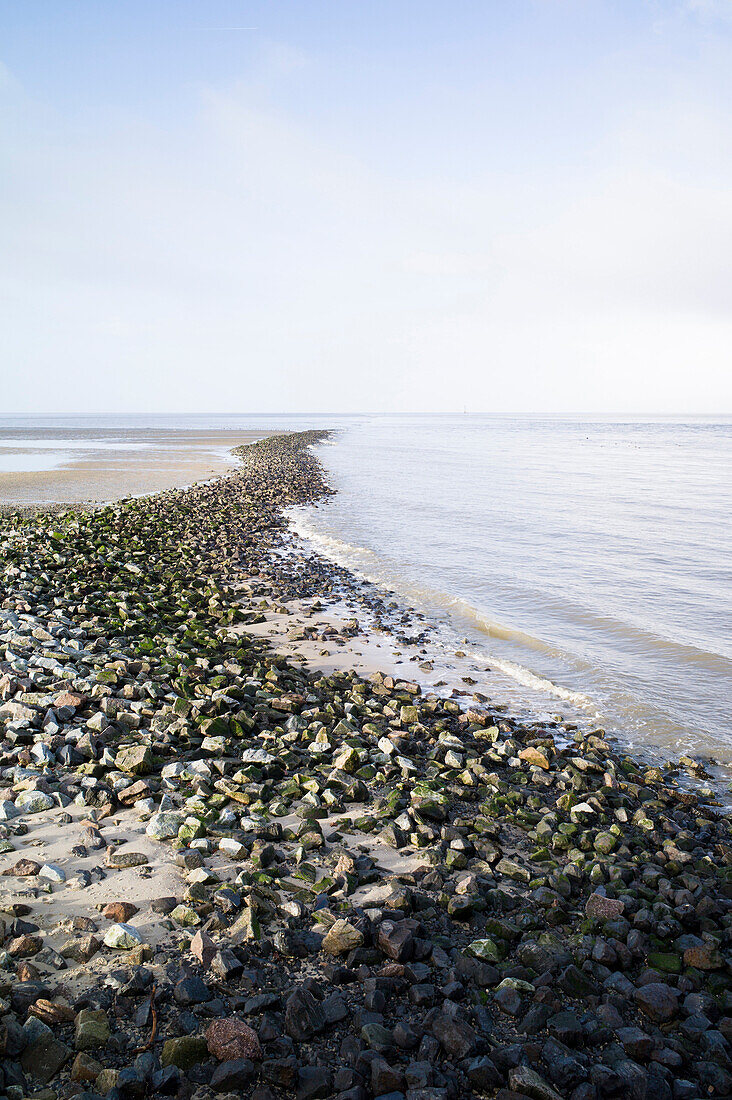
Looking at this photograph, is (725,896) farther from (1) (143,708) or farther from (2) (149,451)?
(2) (149,451)

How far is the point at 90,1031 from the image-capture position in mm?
2787

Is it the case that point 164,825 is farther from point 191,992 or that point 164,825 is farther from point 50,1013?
point 50,1013

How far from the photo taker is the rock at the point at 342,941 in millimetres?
3492

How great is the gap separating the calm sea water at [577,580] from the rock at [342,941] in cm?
477

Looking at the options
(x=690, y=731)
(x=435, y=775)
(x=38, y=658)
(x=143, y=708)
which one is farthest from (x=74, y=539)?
(x=690, y=731)

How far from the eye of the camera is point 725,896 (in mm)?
4375

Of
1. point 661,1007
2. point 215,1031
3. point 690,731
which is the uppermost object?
point 215,1031

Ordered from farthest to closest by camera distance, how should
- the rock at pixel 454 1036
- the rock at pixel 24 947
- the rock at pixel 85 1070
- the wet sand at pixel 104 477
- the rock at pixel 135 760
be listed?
the wet sand at pixel 104 477 < the rock at pixel 135 760 < the rock at pixel 24 947 < the rock at pixel 454 1036 < the rock at pixel 85 1070

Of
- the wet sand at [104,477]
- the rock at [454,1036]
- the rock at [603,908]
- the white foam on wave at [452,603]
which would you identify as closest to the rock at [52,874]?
the rock at [454,1036]

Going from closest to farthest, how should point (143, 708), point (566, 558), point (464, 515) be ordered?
point (143, 708) → point (566, 558) → point (464, 515)

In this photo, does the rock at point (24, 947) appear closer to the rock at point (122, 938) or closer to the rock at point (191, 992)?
the rock at point (122, 938)

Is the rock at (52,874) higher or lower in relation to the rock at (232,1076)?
higher

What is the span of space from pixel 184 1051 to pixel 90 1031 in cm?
41

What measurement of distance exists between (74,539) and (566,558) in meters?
11.2
